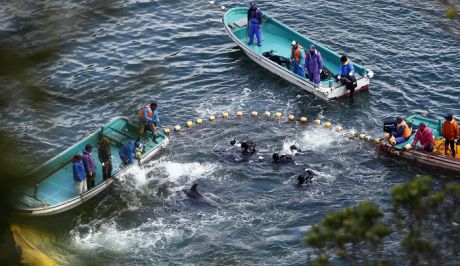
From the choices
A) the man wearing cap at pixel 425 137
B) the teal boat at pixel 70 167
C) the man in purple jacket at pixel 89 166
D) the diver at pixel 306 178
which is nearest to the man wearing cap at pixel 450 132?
the man wearing cap at pixel 425 137

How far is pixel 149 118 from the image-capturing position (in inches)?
934

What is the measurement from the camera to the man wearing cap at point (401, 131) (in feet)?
77.4

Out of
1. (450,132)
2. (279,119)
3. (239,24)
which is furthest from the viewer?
(239,24)

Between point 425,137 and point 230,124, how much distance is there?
24.7ft

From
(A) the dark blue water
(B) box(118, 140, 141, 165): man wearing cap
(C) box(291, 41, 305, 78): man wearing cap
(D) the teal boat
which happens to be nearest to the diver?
(A) the dark blue water

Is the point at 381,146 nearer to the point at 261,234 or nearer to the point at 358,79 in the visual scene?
the point at 358,79

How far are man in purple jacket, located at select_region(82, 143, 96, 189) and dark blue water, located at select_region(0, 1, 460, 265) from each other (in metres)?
0.80

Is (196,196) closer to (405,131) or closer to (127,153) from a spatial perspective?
(127,153)

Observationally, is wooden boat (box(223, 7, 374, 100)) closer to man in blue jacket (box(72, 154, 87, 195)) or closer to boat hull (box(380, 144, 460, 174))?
boat hull (box(380, 144, 460, 174))

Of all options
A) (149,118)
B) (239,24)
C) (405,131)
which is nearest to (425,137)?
(405,131)

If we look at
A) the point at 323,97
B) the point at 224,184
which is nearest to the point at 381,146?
the point at 323,97

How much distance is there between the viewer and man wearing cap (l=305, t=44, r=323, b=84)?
86.4 feet

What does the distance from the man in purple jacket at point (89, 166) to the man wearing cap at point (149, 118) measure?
10.2 ft

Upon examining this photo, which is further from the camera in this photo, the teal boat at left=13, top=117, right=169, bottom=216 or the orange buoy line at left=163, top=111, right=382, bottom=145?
the orange buoy line at left=163, top=111, right=382, bottom=145
